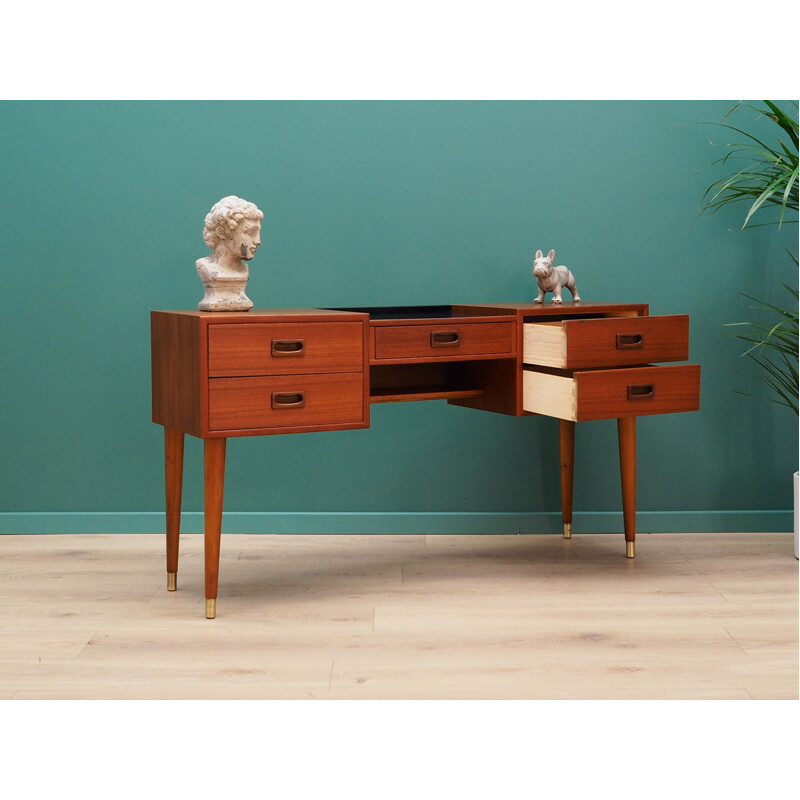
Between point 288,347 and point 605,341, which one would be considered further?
point 605,341

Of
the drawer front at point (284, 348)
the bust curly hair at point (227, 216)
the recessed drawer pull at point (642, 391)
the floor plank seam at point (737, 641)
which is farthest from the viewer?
the recessed drawer pull at point (642, 391)

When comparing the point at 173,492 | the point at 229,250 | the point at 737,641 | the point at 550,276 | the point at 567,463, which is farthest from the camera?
the point at 567,463

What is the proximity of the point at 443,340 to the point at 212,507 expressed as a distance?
2.53 ft

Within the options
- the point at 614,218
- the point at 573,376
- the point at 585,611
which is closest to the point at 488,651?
the point at 585,611

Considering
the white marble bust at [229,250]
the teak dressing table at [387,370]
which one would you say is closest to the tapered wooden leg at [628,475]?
the teak dressing table at [387,370]

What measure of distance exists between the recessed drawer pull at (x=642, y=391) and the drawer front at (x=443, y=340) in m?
0.36

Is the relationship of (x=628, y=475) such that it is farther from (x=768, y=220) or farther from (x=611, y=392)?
(x=768, y=220)

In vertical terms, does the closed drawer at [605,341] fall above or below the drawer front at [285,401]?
above

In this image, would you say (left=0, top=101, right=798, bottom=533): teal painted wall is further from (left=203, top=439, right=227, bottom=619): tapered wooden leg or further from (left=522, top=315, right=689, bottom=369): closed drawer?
(left=203, top=439, right=227, bottom=619): tapered wooden leg

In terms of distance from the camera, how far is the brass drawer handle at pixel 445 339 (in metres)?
2.81

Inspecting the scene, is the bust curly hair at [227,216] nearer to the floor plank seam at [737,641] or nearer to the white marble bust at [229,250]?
the white marble bust at [229,250]

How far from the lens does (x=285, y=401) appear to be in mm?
2615

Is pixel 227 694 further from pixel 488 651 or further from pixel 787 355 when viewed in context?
pixel 787 355

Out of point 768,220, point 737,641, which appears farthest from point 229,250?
point 768,220
